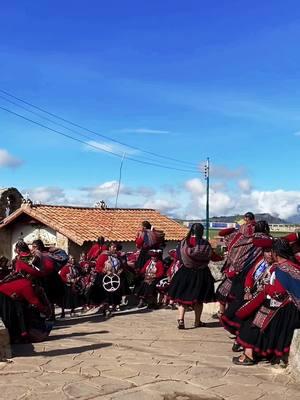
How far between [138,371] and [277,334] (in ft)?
5.17

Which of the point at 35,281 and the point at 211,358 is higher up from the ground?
the point at 35,281

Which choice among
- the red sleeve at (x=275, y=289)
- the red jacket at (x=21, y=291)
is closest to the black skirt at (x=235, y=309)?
the red sleeve at (x=275, y=289)

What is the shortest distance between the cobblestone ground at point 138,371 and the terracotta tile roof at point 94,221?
49.8 ft

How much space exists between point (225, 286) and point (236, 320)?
1.34 metres

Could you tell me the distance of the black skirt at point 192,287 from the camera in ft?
30.7

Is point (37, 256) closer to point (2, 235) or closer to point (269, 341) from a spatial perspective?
point (269, 341)

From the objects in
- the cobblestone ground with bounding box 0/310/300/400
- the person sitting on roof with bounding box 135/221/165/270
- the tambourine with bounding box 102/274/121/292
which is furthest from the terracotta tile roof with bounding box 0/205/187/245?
the cobblestone ground with bounding box 0/310/300/400

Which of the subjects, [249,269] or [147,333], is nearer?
[249,269]

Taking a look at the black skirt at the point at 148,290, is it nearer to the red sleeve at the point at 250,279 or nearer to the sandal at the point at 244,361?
the red sleeve at the point at 250,279

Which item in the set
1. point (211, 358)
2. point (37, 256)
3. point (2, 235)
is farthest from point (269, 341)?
point (2, 235)

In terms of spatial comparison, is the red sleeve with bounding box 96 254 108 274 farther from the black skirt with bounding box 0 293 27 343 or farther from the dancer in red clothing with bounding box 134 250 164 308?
the black skirt with bounding box 0 293 27 343

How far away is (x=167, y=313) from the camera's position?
1177 cm

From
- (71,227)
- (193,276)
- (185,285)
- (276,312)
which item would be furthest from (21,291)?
(71,227)

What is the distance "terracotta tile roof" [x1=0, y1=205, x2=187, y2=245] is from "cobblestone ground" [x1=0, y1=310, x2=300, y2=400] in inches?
598
